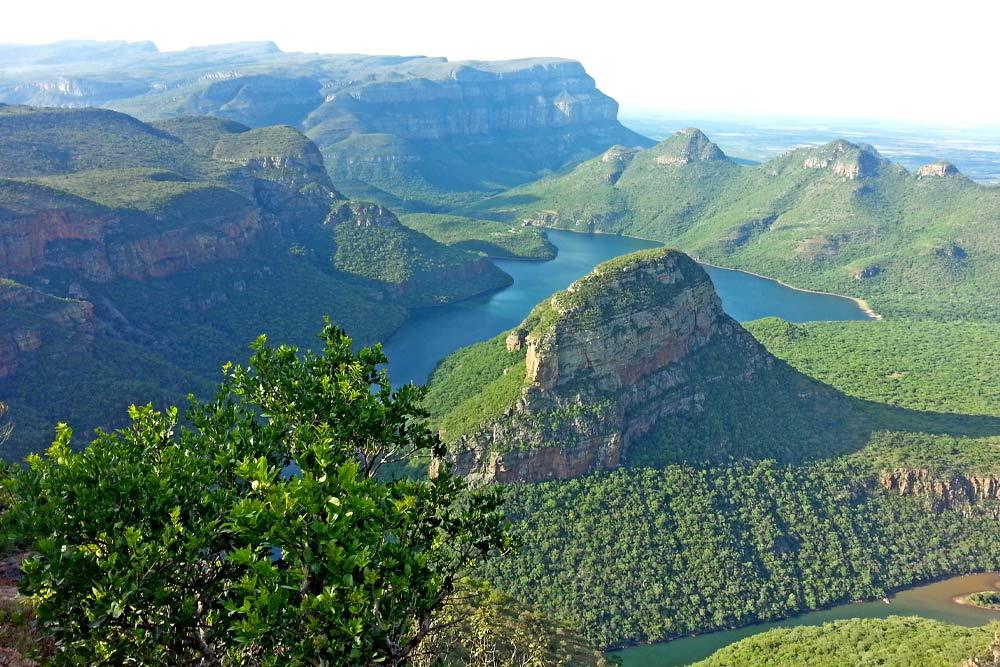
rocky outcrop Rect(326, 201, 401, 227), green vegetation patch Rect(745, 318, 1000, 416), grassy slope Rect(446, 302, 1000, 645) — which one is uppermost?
rocky outcrop Rect(326, 201, 401, 227)

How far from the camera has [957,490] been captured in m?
67.1

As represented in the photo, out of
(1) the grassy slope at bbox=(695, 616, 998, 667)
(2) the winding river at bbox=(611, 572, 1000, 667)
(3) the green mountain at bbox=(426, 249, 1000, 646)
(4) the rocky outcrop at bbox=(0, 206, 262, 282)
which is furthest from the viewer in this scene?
(4) the rocky outcrop at bbox=(0, 206, 262, 282)

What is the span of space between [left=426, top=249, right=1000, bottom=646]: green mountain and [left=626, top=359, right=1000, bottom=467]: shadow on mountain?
217mm

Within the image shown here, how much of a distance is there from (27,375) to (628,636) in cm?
7452

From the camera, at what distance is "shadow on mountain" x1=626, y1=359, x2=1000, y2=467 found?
7062 cm

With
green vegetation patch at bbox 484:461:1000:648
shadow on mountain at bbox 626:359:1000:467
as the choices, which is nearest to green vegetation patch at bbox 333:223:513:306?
shadow on mountain at bbox 626:359:1000:467

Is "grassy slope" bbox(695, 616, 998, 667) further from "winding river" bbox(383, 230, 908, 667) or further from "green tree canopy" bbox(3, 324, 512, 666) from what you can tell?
"winding river" bbox(383, 230, 908, 667)

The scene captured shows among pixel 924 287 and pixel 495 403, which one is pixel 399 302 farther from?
pixel 924 287

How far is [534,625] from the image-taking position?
4381cm

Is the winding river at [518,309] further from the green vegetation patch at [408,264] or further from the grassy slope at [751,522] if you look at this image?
the grassy slope at [751,522]

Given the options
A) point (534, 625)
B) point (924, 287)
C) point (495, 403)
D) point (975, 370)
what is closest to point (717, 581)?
point (534, 625)

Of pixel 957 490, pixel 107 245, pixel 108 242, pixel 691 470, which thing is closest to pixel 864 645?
pixel 691 470

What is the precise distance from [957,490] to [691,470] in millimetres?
29089

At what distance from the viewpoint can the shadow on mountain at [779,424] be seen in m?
70.6
